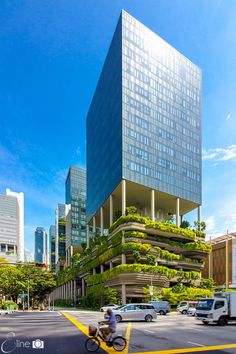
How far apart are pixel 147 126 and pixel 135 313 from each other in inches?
2184

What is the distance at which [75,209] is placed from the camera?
156625mm

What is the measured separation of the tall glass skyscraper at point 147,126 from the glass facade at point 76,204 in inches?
2119

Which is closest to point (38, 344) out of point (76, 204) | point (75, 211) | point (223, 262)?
point (223, 262)

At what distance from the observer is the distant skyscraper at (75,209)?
149500 millimetres

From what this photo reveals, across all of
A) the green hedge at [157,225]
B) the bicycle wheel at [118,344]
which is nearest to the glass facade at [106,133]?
the green hedge at [157,225]

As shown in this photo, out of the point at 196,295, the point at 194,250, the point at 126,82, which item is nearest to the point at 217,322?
the point at 196,295

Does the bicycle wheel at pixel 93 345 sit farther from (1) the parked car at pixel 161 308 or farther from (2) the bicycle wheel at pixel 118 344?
(1) the parked car at pixel 161 308

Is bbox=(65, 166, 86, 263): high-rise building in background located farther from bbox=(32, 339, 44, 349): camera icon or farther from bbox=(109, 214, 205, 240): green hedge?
bbox=(32, 339, 44, 349): camera icon

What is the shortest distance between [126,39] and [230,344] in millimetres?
72505

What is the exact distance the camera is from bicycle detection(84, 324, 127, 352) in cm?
1432

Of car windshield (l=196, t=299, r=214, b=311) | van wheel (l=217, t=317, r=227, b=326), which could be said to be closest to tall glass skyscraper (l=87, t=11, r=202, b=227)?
car windshield (l=196, t=299, r=214, b=311)

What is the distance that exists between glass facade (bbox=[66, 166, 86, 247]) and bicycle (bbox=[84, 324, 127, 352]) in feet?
444

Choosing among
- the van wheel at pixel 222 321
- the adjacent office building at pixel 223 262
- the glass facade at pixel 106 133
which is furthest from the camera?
the adjacent office building at pixel 223 262

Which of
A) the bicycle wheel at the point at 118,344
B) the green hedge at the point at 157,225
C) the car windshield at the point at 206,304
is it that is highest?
the green hedge at the point at 157,225
